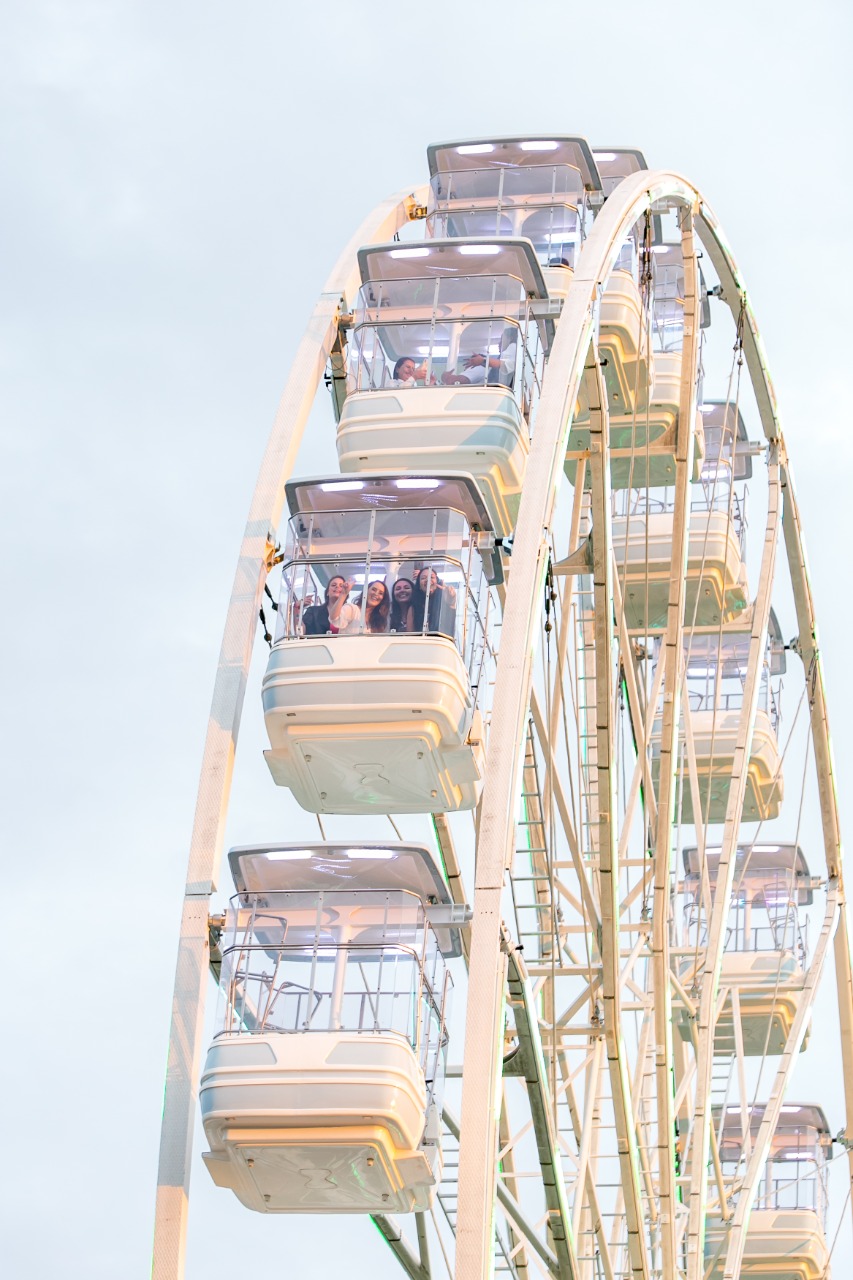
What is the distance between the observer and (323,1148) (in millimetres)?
18516

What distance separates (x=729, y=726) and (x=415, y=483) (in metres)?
14.1

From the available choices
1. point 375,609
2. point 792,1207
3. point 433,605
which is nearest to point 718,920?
point 433,605

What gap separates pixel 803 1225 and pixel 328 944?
1588 cm

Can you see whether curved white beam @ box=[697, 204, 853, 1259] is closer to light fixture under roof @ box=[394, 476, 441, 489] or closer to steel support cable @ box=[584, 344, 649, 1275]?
steel support cable @ box=[584, 344, 649, 1275]

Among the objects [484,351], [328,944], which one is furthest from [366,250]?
[328,944]

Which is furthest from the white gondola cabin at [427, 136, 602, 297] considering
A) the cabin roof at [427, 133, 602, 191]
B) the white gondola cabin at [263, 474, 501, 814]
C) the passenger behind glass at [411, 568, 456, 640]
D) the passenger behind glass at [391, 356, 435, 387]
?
the passenger behind glass at [411, 568, 456, 640]

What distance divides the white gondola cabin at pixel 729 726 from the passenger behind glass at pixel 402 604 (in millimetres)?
12727

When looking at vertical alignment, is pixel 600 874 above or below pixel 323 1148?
above

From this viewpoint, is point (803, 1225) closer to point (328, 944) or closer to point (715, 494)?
point (715, 494)

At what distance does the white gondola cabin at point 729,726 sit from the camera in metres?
33.9

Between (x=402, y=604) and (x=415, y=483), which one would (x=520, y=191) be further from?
(x=402, y=604)

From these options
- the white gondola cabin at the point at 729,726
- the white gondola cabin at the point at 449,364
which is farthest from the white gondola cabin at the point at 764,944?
Answer: the white gondola cabin at the point at 449,364

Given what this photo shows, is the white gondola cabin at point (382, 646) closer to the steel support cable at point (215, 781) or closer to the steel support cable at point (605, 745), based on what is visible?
the steel support cable at point (215, 781)

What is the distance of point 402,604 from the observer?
807 inches
